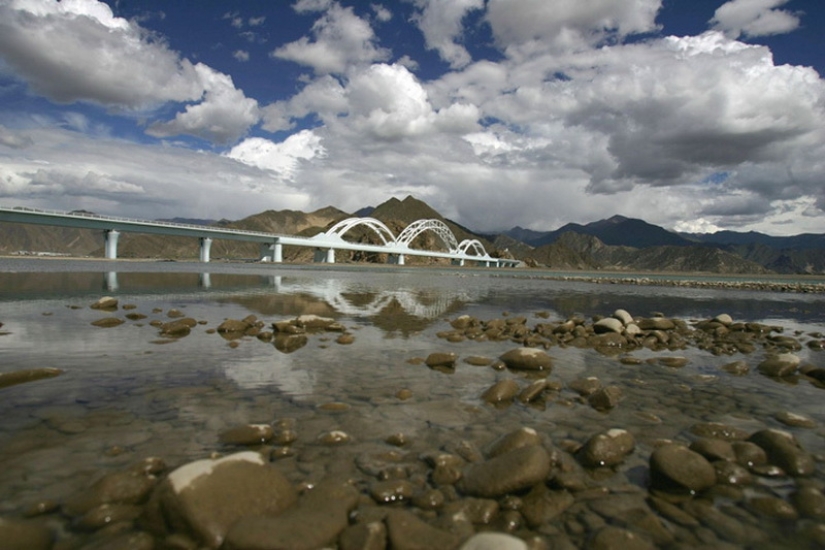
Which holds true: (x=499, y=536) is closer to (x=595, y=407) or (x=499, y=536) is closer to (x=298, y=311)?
(x=595, y=407)

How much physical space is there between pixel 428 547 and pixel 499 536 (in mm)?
663

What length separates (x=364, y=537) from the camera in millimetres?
4035

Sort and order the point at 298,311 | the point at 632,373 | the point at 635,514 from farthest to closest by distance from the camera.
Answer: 1. the point at 298,311
2. the point at 632,373
3. the point at 635,514

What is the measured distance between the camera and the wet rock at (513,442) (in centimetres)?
594

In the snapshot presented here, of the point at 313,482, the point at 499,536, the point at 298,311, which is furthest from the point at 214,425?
the point at 298,311

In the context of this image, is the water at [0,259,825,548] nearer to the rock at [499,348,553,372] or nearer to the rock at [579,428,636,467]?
the rock at [579,428,636,467]

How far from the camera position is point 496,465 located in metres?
5.28

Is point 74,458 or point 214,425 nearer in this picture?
point 74,458

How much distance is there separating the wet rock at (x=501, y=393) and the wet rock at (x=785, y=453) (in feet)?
12.4

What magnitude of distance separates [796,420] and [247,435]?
30.6ft

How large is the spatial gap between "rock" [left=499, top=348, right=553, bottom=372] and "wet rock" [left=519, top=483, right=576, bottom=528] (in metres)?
6.01

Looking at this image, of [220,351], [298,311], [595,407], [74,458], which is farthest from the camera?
[298,311]

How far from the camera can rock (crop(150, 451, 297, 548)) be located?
4059 mm

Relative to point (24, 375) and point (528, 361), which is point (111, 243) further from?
point (528, 361)
